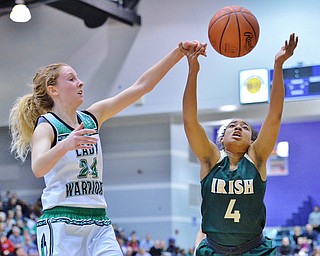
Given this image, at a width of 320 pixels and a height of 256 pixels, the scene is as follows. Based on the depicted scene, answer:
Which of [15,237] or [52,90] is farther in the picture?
[15,237]

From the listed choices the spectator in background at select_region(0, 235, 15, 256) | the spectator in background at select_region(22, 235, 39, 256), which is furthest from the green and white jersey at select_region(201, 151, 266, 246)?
the spectator in background at select_region(22, 235, 39, 256)

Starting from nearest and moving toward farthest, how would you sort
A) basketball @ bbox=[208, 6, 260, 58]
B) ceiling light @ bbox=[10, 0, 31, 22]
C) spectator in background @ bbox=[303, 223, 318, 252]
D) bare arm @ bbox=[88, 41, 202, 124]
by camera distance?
bare arm @ bbox=[88, 41, 202, 124]
basketball @ bbox=[208, 6, 260, 58]
ceiling light @ bbox=[10, 0, 31, 22]
spectator in background @ bbox=[303, 223, 318, 252]

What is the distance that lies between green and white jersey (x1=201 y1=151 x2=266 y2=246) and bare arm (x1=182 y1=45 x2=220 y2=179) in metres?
0.13

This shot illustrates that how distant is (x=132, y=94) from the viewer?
4250 millimetres

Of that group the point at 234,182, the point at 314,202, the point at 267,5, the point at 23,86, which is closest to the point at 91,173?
the point at 234,182

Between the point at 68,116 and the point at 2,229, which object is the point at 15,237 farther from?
the point at 68,116

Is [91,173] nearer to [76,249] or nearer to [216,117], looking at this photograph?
[76,249]

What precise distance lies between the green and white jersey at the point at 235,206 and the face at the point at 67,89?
939 millimetres

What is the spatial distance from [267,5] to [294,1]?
55 cm

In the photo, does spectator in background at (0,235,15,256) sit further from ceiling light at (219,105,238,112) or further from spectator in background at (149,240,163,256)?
ceiling light at (219,105,238,112)

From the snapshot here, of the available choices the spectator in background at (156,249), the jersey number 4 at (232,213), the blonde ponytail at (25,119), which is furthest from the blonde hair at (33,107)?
the spectator in background at (156,249)

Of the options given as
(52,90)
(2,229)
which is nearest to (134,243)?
(2,229)

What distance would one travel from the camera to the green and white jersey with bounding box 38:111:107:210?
3.70 m

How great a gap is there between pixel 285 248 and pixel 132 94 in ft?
38.1
